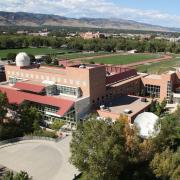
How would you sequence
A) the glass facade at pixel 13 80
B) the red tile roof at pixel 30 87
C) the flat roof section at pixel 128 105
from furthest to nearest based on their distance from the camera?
1. the glass facade at pixel 13 80
2. the red tile roof at pixel 30 87
3. the flat roof section at pixel 128 105

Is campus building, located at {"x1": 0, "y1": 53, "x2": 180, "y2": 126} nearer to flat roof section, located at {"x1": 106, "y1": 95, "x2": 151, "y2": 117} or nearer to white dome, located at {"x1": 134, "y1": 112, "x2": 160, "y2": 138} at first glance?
flat roof section, located at {"x1": 106, "y1": 95, "x2": 151, "y2": 117}

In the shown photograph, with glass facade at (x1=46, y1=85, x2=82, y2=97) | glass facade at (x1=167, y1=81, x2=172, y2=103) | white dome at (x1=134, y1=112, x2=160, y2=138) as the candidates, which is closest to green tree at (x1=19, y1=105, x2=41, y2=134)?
glass facade at (x1=46, y1=85, x2=82, y2=97)

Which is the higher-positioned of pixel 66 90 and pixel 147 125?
pixel 66 90

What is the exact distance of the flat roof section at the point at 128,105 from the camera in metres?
51.4

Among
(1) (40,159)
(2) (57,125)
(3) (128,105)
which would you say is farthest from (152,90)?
(1) (40,159)

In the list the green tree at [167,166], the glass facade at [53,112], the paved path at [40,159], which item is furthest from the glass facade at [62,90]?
the green tree at [167,166]

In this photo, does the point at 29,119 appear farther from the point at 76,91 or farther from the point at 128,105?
the point at 128,105

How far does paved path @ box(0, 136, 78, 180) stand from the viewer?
3491 cm

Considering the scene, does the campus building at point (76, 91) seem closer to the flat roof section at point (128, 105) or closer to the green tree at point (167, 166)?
the flat roof section at point (128, 105)

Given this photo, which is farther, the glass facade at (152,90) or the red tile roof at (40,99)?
the glass facade at (152,90)

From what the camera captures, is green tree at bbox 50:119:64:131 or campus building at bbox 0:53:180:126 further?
campus building at bbox 0:53:180:126

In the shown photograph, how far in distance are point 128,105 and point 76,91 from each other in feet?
33.7

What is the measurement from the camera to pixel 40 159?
Answer: 3838cm

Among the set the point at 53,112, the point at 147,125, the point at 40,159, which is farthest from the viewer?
the point at 53,112
